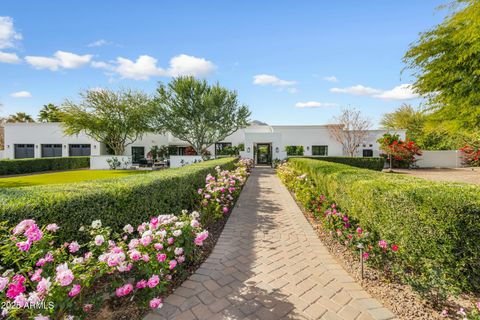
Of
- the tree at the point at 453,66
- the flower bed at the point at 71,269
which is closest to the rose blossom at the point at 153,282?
the flower bed at the point at 71,269

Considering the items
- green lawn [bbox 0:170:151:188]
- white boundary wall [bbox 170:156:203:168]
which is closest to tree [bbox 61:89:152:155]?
white boundary wall [bbox 170:156:203:168]

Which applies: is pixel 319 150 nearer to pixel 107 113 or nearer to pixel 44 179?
pixel 107 113

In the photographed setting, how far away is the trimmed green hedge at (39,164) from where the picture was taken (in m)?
16.3

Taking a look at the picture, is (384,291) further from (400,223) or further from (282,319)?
(282,319)

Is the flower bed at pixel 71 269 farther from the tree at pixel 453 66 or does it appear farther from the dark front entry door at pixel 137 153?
the dark front entry door at pixel 137 153

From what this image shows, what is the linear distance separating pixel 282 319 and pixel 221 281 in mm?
979

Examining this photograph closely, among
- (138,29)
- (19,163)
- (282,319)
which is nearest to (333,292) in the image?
(282,319)

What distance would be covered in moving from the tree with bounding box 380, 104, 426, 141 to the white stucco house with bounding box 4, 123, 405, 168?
35.2 feet

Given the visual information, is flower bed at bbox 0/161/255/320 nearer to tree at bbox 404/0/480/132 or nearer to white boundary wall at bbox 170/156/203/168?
tree at bbox 404/0/480/132

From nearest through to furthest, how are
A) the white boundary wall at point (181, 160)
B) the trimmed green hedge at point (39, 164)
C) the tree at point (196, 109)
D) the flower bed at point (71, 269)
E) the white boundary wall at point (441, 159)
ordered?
the flower bed at point (71, 269), the trimmed green hedge at point (39, 164), the tree at point (196, 109), the white boundary wall at point (181, 160), the white boundary wall at point (441, 159)

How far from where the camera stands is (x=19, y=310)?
1.64 metres

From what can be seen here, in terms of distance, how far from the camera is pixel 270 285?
2.83 m

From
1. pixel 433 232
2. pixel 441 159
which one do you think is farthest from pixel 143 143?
pixel 441 159

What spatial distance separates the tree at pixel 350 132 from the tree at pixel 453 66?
1912 cm
